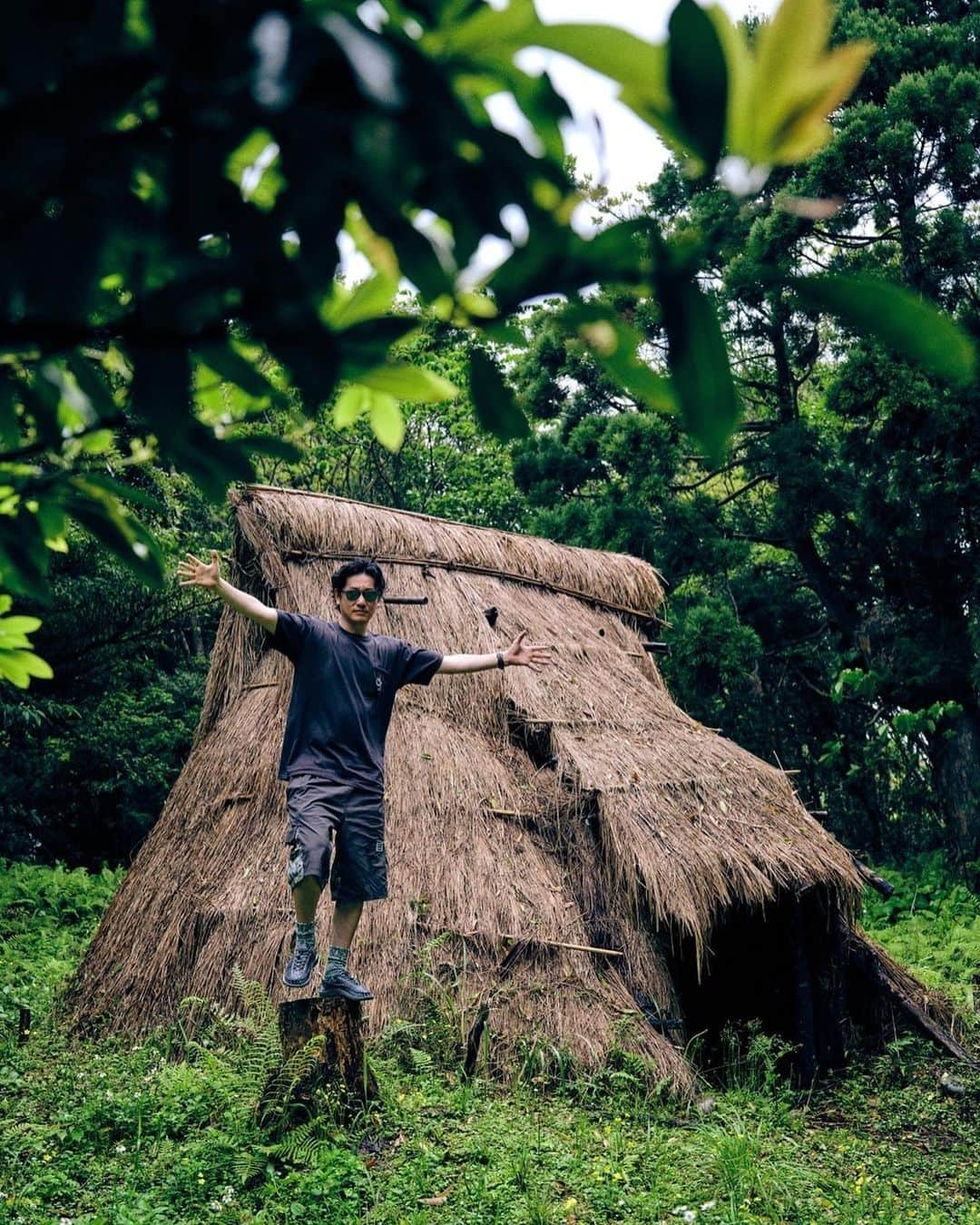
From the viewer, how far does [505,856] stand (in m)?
6.31

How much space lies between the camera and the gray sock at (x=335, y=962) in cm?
468

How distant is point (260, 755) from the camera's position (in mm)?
6520

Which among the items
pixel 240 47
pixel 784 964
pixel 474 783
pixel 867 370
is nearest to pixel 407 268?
pixel 240 47

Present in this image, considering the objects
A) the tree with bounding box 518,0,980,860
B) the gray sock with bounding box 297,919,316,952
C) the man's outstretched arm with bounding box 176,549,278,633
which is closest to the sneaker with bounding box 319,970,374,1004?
the gray sock with bounding box 297,919,316,952

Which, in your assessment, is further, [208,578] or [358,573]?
[358,573]

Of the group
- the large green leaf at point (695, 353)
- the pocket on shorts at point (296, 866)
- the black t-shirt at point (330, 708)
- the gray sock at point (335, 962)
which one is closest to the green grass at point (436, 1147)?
the gray sock at point (335, 962)

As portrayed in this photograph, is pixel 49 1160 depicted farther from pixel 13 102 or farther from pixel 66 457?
pixel 13 102

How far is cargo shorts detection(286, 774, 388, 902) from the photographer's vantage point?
481 centimetres

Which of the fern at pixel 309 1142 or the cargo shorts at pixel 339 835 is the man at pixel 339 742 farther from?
the fern at pixel 309 1142

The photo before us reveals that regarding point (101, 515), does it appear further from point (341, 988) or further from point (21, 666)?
point (341, 988)

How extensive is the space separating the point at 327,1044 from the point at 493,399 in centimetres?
414

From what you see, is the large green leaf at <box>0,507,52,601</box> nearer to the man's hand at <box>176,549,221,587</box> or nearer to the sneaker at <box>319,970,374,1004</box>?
the man's hand at <box>176,549,221,587</box>

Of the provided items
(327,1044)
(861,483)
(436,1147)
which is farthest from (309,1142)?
(861,483)

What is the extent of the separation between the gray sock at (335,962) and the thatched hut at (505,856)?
85 centimetres
